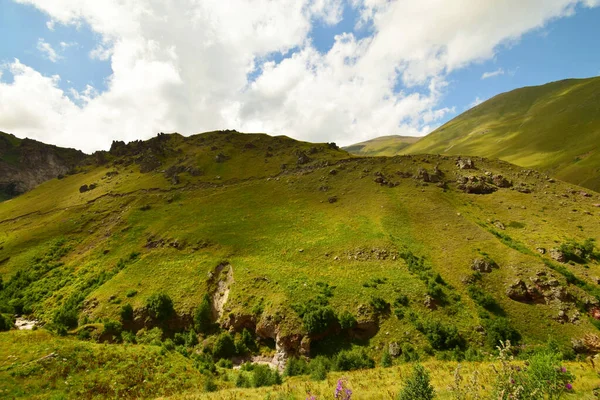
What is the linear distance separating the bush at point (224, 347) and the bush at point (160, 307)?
1050cm

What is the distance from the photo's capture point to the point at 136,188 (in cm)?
10494

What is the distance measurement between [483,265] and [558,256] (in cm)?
1219

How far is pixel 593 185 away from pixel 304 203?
99579 mm

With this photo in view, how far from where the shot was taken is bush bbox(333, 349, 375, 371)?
32375mm

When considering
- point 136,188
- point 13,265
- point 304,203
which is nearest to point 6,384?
point 304,203

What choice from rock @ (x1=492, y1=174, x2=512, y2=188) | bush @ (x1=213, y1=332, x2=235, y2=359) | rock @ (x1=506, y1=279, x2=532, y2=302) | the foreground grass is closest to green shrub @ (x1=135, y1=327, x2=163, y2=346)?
bush @ (x1=213, y1=332, x2=235, y2=359)

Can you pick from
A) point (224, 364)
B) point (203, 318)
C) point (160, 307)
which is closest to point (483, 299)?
point (224, 364)

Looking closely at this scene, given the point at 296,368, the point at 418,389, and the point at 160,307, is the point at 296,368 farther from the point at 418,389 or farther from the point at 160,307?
the point at 160,307

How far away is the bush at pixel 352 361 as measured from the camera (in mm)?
32375

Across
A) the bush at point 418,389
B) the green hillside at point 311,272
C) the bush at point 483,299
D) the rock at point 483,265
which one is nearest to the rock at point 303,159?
the green hillside at point 311,272

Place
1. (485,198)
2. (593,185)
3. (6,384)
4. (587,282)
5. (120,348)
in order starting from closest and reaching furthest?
(6,384)
(120,348)
(587,282)
(485,198)
(593,185)

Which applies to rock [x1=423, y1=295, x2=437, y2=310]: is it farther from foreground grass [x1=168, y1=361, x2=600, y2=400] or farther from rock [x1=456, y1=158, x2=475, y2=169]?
rock [x1=456, y1=158, x2=475, y2=169]

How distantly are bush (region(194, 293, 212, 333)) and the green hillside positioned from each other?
0.70 feet

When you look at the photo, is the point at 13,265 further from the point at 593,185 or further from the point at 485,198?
the point at 593,185
